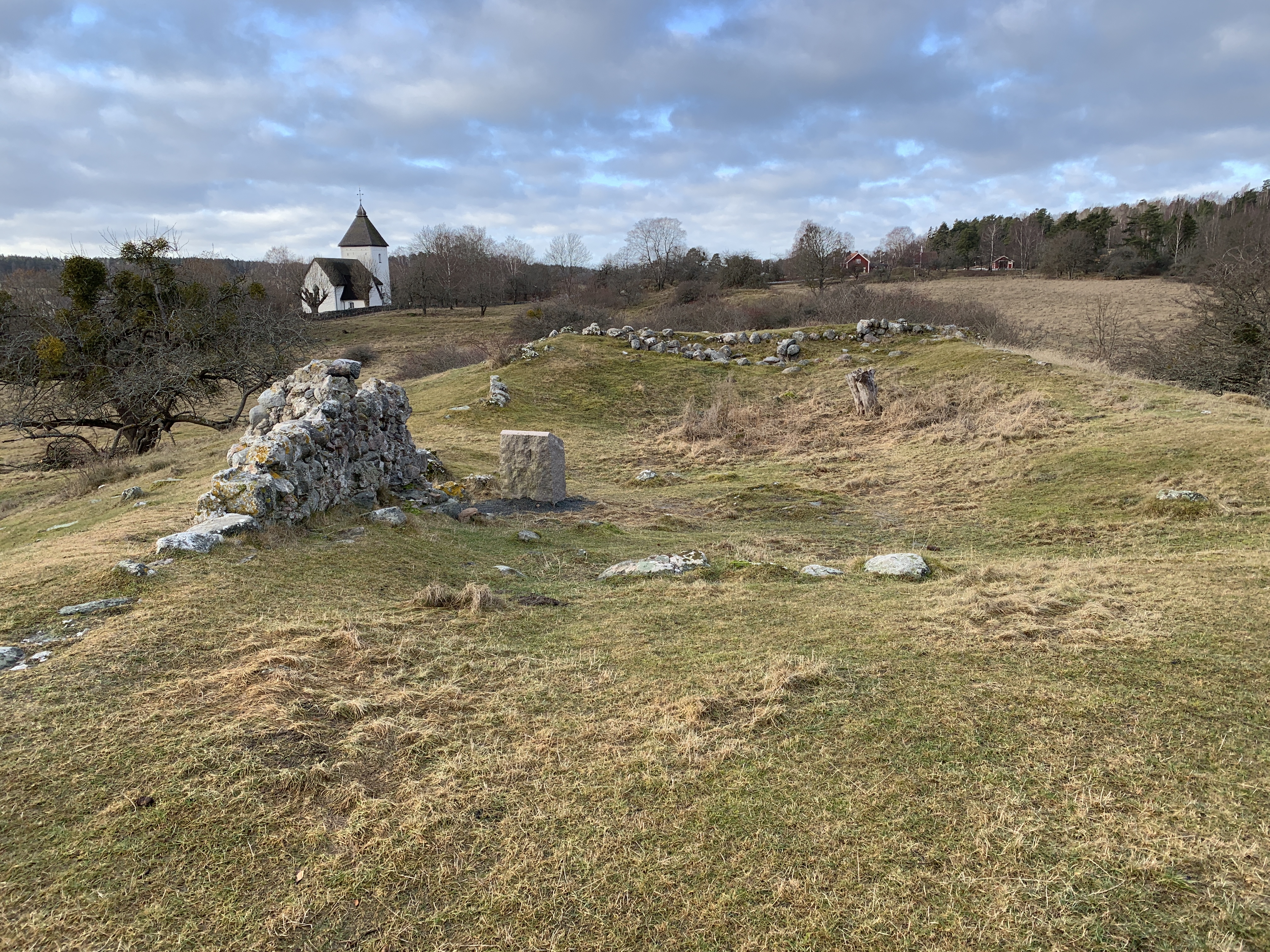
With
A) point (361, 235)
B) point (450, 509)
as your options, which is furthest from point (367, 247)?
point (450, 509)

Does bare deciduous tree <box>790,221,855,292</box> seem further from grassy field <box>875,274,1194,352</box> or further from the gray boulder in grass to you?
the gray boulder in grass

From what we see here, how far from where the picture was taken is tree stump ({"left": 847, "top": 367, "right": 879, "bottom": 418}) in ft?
59.7

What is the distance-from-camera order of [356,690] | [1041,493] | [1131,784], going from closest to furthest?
[1131,784], [356,690], [1041,493]

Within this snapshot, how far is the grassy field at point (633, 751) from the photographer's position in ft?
8.33

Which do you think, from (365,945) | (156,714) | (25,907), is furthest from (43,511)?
(365,945)

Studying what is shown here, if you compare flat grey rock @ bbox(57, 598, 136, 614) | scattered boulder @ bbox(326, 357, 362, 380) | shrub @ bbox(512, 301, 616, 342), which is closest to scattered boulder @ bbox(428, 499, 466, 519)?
scattered boulder @ bbox(326, 357, 362, 380)

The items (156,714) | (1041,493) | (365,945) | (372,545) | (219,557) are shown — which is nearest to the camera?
(365,945)

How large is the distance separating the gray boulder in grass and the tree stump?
11480 mm

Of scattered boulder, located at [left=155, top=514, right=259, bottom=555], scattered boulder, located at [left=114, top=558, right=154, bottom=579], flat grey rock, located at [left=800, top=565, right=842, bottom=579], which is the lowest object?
flat grey rock, located at [left=800, top=565, right=842, bottom=579]

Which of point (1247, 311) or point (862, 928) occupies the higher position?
point (1247, 311)

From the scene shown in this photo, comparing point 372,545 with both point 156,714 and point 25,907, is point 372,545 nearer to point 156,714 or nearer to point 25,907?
point 156,714

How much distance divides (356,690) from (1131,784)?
4.12 metres

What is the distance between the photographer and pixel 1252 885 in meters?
2.65

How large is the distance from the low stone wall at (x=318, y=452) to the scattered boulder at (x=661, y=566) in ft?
11.6
